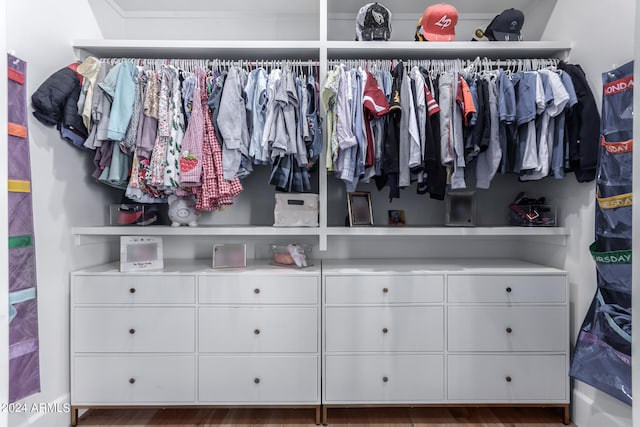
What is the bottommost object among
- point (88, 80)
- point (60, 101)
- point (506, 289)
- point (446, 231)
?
point (506, 289)

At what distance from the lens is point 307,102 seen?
175 centimetres

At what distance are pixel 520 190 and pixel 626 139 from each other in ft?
2.77

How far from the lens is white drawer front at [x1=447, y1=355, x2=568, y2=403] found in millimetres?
1748

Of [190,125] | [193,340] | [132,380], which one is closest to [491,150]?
[190,125]

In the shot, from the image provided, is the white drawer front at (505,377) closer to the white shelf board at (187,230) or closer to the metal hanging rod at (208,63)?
the white shelf board at (187,230)

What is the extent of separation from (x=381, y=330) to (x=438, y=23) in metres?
1.69

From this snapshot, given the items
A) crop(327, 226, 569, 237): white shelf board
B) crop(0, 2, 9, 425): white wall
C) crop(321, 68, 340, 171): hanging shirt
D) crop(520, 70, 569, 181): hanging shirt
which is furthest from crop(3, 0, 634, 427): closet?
Answer: crop(0, 2, 9, 425): white wall

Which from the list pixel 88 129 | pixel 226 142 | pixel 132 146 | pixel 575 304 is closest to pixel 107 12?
pixel 88 129

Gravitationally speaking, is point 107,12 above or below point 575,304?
above

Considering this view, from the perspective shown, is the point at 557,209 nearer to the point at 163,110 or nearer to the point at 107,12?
the point at 163,110

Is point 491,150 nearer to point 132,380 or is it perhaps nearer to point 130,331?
point 130,331

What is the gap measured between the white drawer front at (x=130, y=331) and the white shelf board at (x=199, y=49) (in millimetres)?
1388

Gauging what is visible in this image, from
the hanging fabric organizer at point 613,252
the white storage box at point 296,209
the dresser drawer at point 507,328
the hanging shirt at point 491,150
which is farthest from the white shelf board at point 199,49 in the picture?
the dresser drawer at point 507,328

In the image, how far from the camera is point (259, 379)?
1.74 m
